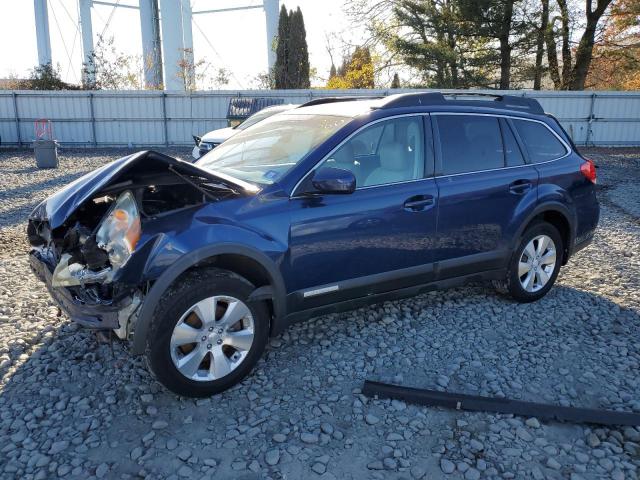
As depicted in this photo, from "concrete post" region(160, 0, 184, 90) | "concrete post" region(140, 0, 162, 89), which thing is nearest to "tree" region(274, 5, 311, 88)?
"concrete post" region(160, 0, 184, 90)

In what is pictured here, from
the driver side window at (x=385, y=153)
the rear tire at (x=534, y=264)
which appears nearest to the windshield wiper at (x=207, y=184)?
the driver side window at (x=385, y=153)

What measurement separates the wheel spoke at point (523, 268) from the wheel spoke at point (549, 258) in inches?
7.2

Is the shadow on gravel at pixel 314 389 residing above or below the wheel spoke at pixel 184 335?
below

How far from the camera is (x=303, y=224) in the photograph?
139 inches

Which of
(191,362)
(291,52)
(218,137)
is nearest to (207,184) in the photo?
(191,362)

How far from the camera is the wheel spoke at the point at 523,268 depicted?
4.78m

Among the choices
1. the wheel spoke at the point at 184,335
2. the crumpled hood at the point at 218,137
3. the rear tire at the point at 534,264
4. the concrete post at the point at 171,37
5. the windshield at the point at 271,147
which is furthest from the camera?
the concrete post at the point at 171,37

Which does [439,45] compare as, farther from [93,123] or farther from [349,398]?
[349,398]

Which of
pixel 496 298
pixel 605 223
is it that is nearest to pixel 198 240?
pixel 496 298

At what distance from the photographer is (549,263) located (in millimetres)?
5000

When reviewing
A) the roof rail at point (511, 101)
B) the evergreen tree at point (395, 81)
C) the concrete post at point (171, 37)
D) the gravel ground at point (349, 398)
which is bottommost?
the gravel ground at point (349, 398)

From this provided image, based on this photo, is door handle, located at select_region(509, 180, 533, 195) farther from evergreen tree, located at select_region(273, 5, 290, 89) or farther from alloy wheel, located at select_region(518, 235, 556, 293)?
evergreen tree, located at select_region(273, 5, 290, 89)

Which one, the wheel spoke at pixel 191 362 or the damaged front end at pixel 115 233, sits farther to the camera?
the wheel spoke at pixel 191 362

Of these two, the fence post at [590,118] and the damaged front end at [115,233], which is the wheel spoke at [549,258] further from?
the fence post at [590,118]
